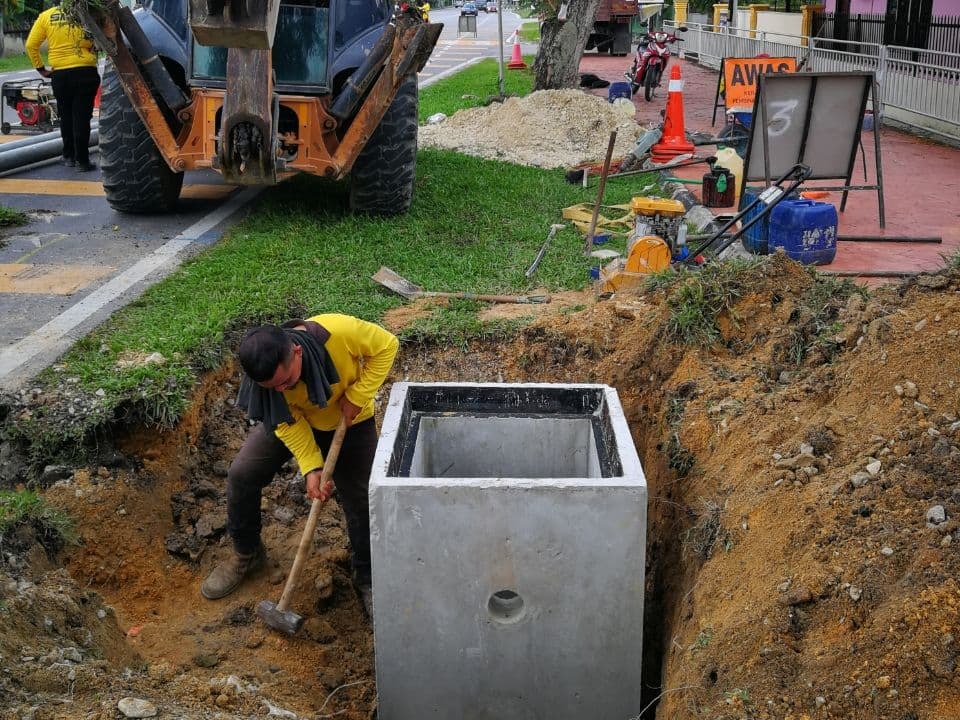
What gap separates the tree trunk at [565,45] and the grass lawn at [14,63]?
571 inches

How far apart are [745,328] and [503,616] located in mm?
2519

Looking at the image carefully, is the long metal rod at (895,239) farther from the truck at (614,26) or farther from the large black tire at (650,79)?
the truck at (614,26)

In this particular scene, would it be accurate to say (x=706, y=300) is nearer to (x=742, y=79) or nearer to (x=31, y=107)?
(x=742, y=79)

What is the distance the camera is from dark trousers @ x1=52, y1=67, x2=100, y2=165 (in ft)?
35.3

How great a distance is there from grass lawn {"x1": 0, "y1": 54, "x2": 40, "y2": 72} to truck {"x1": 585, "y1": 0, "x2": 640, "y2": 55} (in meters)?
16.2

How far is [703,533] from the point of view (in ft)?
14.3

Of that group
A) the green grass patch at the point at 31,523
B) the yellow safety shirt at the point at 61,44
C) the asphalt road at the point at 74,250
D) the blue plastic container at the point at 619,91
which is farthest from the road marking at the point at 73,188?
the blue plastic container at the point at 619,91

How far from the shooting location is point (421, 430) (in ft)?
16.4

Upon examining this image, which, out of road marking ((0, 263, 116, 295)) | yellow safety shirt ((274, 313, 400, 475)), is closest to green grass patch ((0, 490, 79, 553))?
yellow safety shirt ((274, 313, 400, 475))

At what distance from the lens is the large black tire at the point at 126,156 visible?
867cm

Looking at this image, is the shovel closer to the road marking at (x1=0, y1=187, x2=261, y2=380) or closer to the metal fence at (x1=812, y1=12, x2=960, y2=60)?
the road marking at (x1=0, y1=187, x2=261, y2=380)

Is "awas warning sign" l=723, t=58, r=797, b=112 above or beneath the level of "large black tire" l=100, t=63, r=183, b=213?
above

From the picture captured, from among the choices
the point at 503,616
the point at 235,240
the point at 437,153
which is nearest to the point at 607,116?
the point at 437,153

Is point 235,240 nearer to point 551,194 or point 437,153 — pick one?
point 551,194
